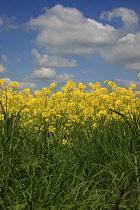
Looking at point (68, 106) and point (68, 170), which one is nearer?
point (68, 170)

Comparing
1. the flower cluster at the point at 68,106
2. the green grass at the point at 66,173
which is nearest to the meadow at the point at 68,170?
the green grass at the point at 66,173

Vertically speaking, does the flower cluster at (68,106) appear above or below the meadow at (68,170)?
above

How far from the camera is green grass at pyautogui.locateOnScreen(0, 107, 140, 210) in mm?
2283

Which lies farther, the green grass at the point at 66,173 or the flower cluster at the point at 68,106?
the flower cluster at the point at 68,106

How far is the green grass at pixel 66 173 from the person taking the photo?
2.28 metres

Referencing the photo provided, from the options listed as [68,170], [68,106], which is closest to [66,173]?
[68,170]

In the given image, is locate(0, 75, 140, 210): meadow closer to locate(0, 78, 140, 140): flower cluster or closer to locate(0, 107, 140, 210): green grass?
locate(0, 107, 140, 210): green grass

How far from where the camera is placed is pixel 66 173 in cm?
280

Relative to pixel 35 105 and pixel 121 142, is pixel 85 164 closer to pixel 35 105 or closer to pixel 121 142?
pixel 121 142

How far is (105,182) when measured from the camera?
9.64 ft

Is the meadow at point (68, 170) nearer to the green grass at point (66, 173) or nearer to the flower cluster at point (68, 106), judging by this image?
the green grass at point (66, 173)

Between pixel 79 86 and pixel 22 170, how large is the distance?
530cm

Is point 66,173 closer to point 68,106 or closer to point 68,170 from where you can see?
point 68,170

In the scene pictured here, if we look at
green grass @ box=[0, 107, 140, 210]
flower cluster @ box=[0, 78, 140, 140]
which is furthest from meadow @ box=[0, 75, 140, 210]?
flower cluster @ box=[0, 78, 140, 140]
